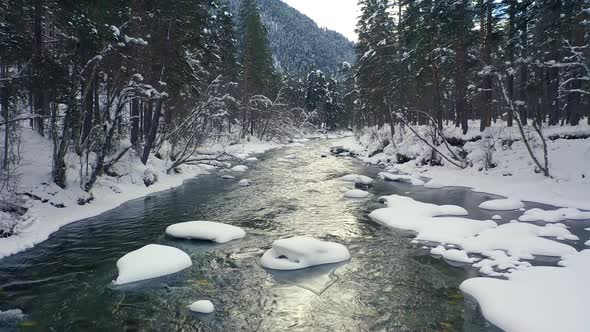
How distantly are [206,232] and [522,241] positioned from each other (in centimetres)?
841

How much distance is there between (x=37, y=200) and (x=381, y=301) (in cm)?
1086

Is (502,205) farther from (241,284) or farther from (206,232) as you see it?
(241,284)

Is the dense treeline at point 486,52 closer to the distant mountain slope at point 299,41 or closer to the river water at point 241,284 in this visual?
the river water at point 241,284

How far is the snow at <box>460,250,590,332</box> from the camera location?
20.3ft

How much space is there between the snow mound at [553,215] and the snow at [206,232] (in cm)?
909

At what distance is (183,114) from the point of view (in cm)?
2547

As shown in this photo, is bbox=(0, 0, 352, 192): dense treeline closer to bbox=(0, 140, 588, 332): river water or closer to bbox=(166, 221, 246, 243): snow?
bbox=(0, 140, 588, 332): river water

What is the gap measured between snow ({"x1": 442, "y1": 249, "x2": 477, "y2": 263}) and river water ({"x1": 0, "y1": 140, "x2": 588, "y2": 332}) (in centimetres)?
43

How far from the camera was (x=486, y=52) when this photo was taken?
71.2 feet

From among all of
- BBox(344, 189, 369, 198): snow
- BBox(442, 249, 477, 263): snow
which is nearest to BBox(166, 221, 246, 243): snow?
BBox(442, 249, 477, 263): snow

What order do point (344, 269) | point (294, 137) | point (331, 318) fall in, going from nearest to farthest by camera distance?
1. point (331, 318)
2. point (344, 269)
3. point (294, 137)

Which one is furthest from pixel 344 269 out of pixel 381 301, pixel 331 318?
pixel 331 318

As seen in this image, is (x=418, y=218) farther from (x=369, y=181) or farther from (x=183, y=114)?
(x=183, y=114)

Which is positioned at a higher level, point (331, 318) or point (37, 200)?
point (37, 200)
